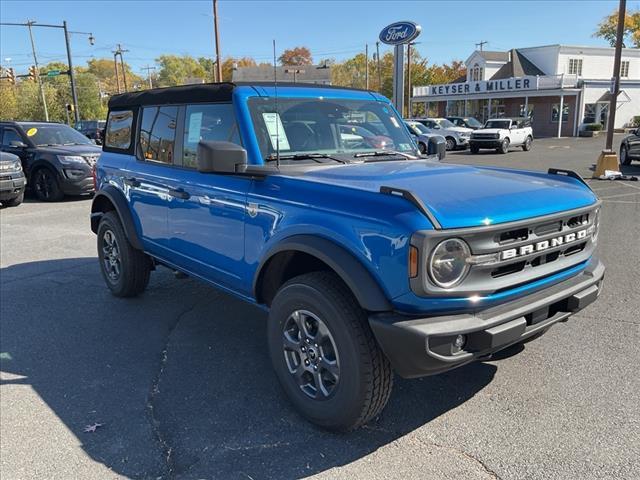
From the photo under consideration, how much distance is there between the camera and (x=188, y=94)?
4262 mm

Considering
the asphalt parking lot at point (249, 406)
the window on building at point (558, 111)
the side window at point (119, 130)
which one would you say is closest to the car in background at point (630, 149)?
the asphalt parking lot at point (249, 406)

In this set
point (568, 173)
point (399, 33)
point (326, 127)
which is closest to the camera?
point (568, 173)

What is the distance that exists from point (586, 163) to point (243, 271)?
19.9 meters

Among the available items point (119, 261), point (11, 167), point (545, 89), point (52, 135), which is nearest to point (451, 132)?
point (545, 89)

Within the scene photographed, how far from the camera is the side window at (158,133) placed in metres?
4.50

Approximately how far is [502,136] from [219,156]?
79.9 ft

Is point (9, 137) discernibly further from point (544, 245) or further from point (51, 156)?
point (544, 245)

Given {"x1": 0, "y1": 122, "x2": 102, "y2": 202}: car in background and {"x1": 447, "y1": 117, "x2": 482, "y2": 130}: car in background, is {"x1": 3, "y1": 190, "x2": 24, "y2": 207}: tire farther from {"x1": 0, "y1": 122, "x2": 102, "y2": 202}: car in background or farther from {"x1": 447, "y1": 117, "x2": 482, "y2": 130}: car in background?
{"x1": 447, "y1": 117, "x2": 482, "y2": 130}: car in background

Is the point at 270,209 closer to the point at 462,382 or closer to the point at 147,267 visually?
the point at 462,382

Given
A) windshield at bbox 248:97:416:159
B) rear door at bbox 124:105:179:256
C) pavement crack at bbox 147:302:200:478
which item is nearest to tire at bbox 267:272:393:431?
pavement crack at bbox 147:302:200:478

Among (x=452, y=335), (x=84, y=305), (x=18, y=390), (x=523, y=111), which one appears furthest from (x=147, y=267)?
(x=523, y=111)

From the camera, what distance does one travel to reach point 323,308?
9.53 feet

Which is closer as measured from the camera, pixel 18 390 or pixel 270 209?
pixel 270 209

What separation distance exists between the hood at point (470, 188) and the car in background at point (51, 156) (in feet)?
33.8
